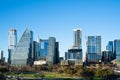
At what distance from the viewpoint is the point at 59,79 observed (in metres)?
106

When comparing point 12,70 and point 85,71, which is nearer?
point 85,71

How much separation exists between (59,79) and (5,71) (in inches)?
820

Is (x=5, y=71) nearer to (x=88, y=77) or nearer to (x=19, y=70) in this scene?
(x=19, y=70)

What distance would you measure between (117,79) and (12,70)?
36260 millimetres

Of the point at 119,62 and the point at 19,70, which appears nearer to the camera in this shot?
the point at 19,70

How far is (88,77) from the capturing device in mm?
113438

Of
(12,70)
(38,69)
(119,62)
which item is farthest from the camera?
(119,62)

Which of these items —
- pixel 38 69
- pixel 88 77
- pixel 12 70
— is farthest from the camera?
pixel 38 69

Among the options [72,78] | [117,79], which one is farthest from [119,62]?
[72,78]

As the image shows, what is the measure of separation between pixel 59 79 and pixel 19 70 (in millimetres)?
25455

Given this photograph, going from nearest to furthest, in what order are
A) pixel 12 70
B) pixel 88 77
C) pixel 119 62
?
pixel 88 77 < pixel 12 70 < pixel 119 62

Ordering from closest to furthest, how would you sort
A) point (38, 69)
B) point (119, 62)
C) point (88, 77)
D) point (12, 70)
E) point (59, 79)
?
point (59, 79) → point (88, 77) → point (12, 70) → point (38, 69) → point (119, 62)

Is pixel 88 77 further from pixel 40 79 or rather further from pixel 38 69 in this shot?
pixel 38 69

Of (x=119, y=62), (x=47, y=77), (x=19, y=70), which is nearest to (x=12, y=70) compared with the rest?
(x=19, y=70)
